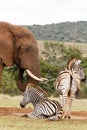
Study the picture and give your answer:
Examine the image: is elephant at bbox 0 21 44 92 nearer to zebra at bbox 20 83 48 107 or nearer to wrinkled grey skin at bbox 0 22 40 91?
wrinkled grey skin at bbox 0 22 40 91

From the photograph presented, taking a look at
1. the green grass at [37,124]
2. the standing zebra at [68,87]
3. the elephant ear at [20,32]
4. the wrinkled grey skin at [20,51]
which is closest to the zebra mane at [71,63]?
the standing zebra at [68,87]

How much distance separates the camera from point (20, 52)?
15828 mm

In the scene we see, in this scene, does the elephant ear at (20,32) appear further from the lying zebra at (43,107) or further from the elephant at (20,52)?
the lying zebra at (43,107)

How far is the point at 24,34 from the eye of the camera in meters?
16.0

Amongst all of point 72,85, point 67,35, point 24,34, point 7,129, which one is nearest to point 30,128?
point 7,129

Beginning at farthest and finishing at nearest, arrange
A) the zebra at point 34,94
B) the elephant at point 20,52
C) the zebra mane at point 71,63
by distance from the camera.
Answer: the elephant at point 20,52
the zebra at point 34,94
the zebra mane at point 71,63

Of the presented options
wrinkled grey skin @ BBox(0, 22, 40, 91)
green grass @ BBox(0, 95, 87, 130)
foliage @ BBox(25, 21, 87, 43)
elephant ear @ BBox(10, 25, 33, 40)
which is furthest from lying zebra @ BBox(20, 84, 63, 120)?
foliage @ BBox(25, 21, 87, 43)

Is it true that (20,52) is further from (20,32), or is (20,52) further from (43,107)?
(43,107)

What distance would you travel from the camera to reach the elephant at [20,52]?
50.5 ft

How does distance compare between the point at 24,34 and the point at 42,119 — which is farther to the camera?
the point at 24,34

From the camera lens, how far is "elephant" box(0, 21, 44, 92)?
50.5ft

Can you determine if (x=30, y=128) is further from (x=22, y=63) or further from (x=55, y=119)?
(x=22, y=63)

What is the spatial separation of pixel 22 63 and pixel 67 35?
425 feet

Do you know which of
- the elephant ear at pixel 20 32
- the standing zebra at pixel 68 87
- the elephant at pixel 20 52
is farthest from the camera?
the elephant ear at pixel 20 32
